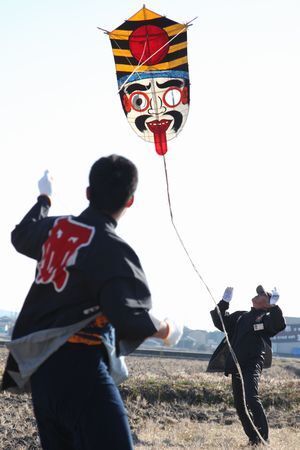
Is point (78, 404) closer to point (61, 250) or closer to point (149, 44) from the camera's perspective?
point (61, 250)

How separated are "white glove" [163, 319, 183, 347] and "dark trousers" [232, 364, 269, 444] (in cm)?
528

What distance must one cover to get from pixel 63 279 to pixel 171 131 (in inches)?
240

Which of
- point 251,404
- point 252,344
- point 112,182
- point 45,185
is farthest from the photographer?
point 252,344

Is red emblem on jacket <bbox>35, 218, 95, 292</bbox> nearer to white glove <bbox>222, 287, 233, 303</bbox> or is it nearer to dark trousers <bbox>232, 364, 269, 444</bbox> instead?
dark trousers <bbox>232, 364, 269, 444</bbox>

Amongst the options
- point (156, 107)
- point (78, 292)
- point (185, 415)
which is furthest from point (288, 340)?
point (78, 292)

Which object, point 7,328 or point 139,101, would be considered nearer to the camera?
point 7,328

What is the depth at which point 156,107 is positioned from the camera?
9.60 m

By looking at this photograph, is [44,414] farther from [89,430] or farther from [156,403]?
[156,403]

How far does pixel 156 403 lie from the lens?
468 inches

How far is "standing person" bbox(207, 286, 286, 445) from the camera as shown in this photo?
30.2ft

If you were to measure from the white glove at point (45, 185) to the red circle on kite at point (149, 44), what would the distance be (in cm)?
549

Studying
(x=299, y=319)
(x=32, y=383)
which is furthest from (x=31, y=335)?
(x=299, y=319)

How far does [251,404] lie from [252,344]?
683 mm

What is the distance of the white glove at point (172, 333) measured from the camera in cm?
378
